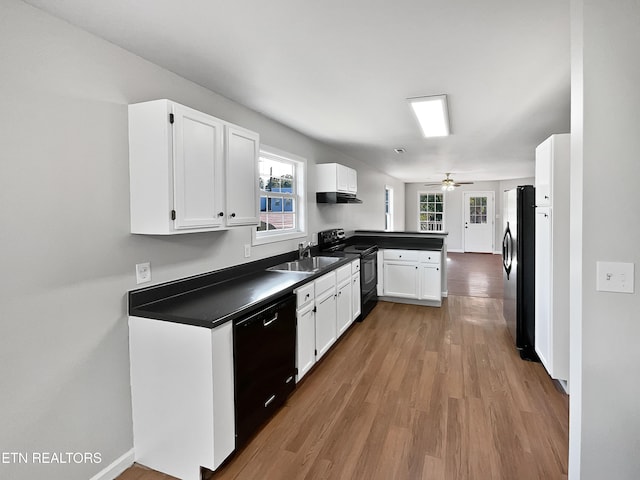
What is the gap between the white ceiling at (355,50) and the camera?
5.33 feet

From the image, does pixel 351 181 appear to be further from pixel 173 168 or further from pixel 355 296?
pixel 173 168

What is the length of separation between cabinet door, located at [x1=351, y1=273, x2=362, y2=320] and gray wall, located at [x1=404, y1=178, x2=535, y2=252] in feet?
24.8

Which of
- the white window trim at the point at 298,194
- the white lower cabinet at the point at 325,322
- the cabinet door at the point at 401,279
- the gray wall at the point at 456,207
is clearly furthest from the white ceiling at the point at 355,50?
the gray wall at the point at 456,207

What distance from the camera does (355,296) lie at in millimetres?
4254

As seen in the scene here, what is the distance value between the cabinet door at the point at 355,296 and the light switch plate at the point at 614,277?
110 inches

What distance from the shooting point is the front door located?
36.4 feet

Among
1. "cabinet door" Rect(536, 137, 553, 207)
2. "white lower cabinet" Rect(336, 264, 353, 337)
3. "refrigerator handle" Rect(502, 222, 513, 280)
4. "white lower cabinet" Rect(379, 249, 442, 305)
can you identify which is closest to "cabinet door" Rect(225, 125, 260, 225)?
"white lower cabinet" Rect(336, 264, 353, 337)

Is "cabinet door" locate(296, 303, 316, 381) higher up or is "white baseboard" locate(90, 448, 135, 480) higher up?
"cabinet door" locate(296, 303, 316, 381)

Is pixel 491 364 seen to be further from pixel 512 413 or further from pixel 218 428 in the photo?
pixel 218 428

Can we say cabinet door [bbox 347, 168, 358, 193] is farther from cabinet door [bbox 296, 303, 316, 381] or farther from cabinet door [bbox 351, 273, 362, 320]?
cabinet door [bbox 296, 303, 316, 381]

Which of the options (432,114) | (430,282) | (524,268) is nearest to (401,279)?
(430,282)

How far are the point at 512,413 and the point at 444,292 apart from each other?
3320mm

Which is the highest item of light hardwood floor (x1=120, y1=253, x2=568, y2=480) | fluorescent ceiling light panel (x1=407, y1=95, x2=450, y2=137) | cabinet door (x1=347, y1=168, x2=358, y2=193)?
fluorescent ceiling light panel (x1=407, y1=95, x2=450, y2=137)

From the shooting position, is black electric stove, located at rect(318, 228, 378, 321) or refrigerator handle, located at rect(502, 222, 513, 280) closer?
refrigerator handle, located at rect(502, 222, 513, 280)
